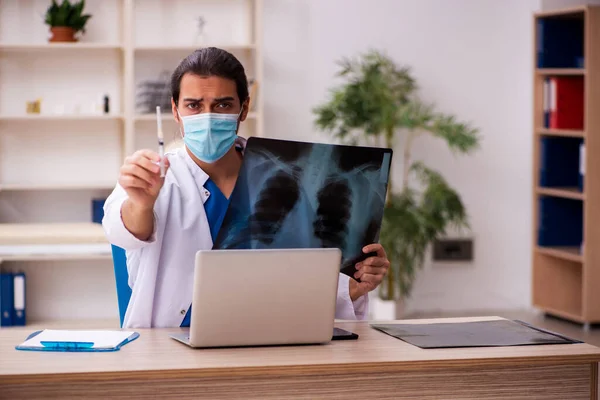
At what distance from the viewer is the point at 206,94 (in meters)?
2.24

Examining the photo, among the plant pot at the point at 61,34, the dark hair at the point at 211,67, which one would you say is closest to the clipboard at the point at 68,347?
the dark hair at the point at 211,67

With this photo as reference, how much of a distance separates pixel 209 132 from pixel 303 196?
29cm

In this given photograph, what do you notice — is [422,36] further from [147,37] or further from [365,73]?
[147,37]

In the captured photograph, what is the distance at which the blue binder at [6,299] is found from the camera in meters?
5.24

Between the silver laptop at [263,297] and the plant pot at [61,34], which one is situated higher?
the plant pot at [61,34]

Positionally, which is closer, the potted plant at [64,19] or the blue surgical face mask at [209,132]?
the blue surgical face mask at [209,132]

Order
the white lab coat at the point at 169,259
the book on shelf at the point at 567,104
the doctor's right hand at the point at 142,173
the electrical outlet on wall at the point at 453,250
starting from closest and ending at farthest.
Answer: the doctor's right hand at the point at 142,173 → the white lab coat at the point at 169,259 → the book on shelf at the point at 567,104 → the electrical outlet on wall at the point at 453,250

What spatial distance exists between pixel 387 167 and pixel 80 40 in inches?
148

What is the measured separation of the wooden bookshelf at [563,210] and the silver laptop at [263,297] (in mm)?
3644

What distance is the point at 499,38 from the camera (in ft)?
19.4

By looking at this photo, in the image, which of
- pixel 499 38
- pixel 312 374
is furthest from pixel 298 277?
pixel 499 38

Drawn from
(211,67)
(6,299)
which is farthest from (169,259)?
(6,299)

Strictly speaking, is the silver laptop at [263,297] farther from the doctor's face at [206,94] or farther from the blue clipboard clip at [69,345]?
the doctor's face at [206,94]

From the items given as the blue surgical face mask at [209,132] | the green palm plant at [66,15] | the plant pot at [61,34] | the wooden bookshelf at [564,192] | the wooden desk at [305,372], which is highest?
the green palm plant at [66,15]
